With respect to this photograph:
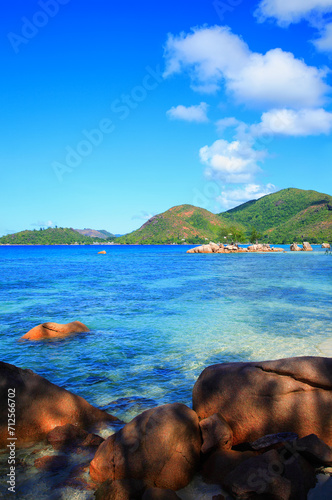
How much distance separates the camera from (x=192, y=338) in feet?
44.1

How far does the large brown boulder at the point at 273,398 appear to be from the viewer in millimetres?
→ 5371

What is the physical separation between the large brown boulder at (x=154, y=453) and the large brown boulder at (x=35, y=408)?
1.66 metres

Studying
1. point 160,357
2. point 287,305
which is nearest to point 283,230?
point 287,305

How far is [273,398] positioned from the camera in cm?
559

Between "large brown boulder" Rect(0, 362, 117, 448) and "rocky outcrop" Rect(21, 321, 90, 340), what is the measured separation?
7.01m

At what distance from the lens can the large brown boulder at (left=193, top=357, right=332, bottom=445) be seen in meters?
5.37

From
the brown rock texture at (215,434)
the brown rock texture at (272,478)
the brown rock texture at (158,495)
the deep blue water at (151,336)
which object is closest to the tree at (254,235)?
the deep blue water at (151,336)

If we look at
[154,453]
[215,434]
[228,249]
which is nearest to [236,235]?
[228,249]

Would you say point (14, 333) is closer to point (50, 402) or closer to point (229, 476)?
point (50, 402)

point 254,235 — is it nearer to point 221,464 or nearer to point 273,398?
point 273,398

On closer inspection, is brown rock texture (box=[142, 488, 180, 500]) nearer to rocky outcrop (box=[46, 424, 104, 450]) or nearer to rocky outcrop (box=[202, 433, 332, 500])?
rocky outcrop (box=[202, 433, 332, 500])

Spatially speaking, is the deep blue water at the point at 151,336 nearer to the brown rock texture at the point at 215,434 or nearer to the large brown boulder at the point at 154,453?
the large brown boulder at the point at 154,453

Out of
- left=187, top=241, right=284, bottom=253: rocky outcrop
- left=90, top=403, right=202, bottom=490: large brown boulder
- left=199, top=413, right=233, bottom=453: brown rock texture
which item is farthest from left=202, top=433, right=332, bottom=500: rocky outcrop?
left=187, top=241, right=284, bottom=253: rocky outcrop

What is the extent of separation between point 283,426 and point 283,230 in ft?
660
